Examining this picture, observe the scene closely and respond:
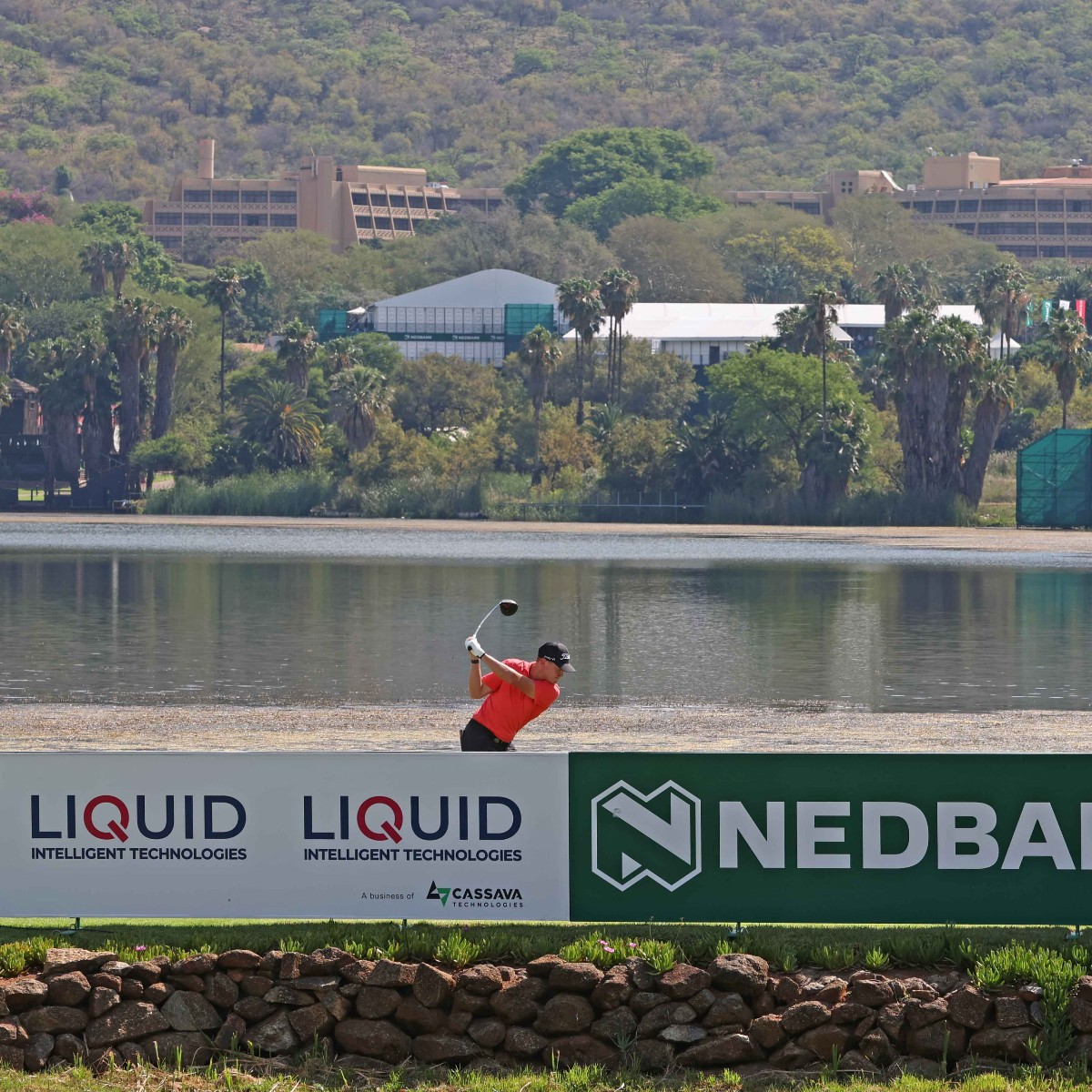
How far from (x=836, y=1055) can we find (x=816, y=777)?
208 centimetres

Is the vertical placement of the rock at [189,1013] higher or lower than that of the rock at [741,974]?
lower

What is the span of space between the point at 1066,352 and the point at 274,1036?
5365 inches

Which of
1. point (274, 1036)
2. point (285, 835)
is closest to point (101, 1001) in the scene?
point (274, 1036)

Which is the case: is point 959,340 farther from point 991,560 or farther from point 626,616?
point 626,616

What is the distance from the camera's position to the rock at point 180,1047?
15.0m

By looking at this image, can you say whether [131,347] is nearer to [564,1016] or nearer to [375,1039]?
[375,1039]

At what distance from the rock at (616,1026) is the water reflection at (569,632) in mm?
22367

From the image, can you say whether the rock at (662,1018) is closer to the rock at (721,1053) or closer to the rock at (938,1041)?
the rock at (721,1053)

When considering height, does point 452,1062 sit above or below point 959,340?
below

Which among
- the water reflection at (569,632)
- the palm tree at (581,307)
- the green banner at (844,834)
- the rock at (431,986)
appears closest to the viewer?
the rock at (431,986)

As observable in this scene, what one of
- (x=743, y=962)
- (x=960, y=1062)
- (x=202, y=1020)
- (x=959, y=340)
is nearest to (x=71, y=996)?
(x=202, y=1020)

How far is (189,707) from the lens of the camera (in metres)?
35.7

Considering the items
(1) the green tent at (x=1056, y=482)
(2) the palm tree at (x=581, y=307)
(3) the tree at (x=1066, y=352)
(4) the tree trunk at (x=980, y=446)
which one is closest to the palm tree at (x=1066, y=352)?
(3) the tree at (x=1066, y=352)

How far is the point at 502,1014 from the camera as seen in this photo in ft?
49.5
